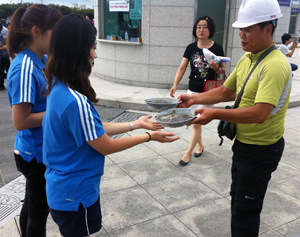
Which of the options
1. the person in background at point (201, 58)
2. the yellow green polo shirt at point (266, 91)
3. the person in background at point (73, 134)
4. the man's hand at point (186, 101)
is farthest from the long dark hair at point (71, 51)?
the person in background at point (201, 58)

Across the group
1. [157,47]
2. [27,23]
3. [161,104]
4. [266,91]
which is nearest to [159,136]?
[161,104]

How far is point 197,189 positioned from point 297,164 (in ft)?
5.86

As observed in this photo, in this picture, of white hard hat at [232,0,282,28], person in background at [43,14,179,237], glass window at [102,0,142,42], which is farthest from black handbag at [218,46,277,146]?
glass window at [102,0,142,42]

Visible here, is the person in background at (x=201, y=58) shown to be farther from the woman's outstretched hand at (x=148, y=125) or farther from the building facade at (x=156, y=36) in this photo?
the building facade at (x=156, y=36)

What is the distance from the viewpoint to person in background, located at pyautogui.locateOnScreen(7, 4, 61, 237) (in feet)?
6.58

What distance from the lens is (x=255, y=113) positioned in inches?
80.0

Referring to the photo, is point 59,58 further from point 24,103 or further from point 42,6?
point 42,6

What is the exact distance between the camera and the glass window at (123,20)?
9289 millimetres

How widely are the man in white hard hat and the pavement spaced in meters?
0.74

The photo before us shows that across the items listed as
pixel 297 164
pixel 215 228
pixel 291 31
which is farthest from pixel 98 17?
pixel 291 31

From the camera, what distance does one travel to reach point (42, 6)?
85.8 inches

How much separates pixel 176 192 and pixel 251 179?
149cm

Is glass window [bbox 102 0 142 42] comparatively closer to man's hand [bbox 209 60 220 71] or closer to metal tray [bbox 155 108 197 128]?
man's hand [bbox 209 60 220 71]

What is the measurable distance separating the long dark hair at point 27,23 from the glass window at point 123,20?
290 inches
